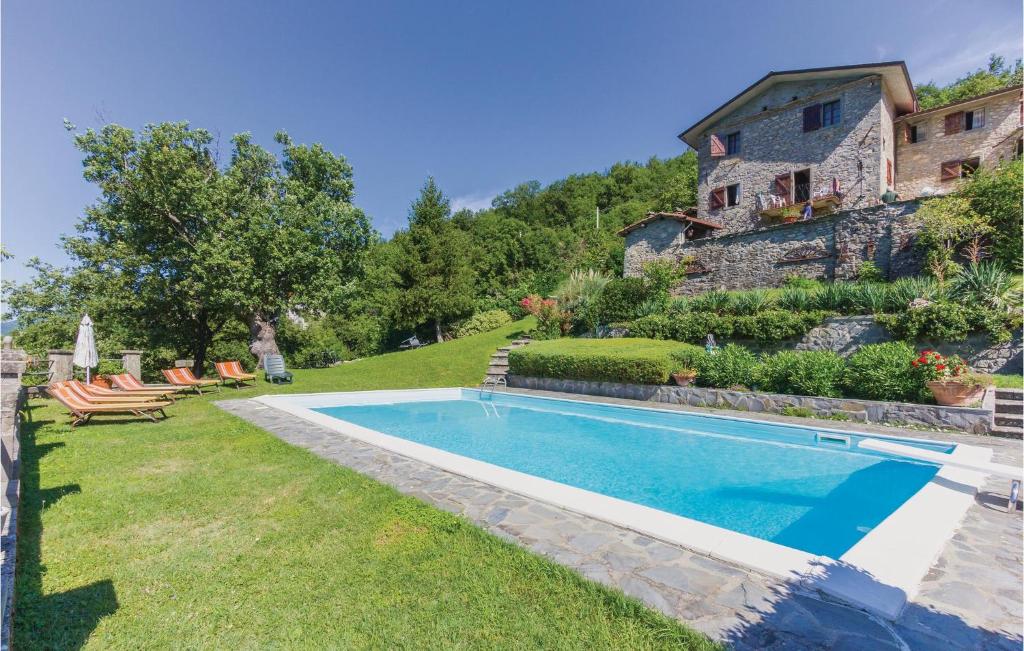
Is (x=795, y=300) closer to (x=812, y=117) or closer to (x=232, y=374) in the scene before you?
(x=812, y=117)

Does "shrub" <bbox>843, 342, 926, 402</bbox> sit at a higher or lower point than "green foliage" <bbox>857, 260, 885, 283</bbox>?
lower

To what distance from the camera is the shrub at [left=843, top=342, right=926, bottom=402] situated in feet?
26.2

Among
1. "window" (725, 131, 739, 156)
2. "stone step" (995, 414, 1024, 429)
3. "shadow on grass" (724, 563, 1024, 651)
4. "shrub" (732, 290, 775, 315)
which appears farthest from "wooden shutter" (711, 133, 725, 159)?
"shadow on grass" (724, 563, 1024, 651)

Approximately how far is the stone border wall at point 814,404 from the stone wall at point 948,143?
1728 cm

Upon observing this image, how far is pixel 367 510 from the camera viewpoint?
382cm

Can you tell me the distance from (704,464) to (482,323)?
808 inches

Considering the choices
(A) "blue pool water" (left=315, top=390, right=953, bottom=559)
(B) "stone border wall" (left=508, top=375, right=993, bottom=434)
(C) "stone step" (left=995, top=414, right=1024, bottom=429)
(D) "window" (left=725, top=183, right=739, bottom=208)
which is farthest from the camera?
(D) "window" (left=725, top=183, right=739, bottom=208)

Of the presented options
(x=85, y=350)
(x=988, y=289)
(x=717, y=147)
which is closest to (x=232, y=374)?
(x=85, y=350)

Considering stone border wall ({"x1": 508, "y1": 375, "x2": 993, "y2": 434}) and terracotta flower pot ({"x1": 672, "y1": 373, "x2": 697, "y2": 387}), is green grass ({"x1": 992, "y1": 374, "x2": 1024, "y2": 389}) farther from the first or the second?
terracotta flower pot ({"x1": 672, "y1": 373, "x2": 697, "y2": 387})

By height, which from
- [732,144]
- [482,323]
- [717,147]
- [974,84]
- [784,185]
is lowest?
[482,323]

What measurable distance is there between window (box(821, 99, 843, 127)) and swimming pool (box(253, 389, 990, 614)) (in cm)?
1932

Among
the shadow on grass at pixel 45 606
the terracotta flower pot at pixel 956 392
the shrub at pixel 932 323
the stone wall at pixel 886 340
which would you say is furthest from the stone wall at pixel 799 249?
the shadow on grass at pixel 45 606

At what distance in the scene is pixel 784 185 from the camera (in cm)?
2117

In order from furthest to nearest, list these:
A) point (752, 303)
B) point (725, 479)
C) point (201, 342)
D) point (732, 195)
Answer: point (732, 195) < point (201, 342) < point (752, 303) < point (725, 479)
